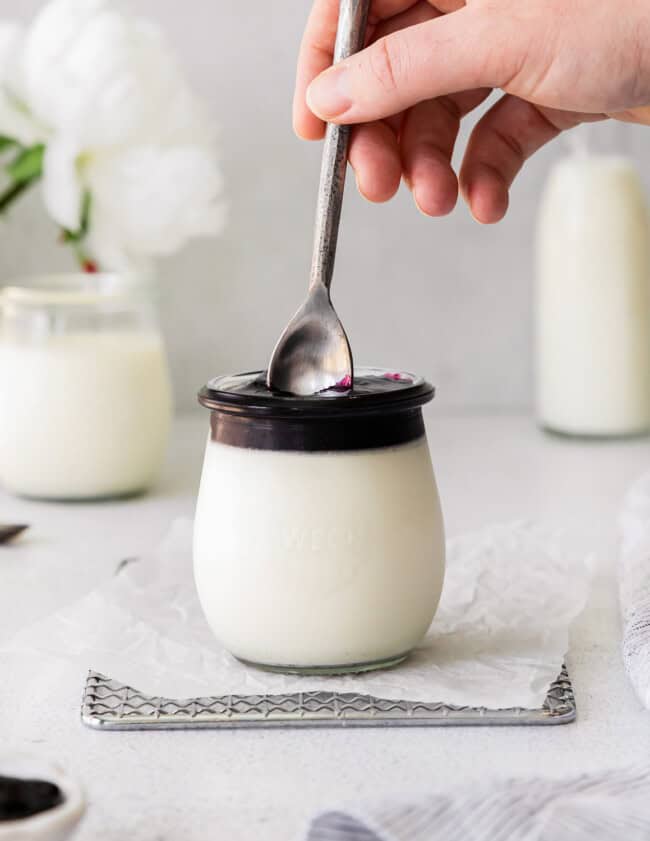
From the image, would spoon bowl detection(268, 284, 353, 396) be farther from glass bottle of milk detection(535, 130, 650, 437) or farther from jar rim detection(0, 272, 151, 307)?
glass bottle of milk detection(535, 130, 650, 437)

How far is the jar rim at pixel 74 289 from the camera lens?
103 centimetres

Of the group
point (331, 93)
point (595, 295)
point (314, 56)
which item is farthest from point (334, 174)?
point (595, 295)

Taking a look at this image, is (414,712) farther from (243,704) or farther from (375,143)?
(375,143)

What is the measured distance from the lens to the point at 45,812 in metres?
0.41

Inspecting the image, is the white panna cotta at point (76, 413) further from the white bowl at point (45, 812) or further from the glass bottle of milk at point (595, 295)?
the white bowl at point (45, 812)

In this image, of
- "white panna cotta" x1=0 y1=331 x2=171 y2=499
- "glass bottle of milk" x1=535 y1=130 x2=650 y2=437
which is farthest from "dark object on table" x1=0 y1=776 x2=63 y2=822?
"glass bottle of milk" x1=535 y1=130 x2=650 y2=437

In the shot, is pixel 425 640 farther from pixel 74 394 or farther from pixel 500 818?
pixel 74 394

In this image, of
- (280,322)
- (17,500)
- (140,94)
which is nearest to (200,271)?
(280,322)

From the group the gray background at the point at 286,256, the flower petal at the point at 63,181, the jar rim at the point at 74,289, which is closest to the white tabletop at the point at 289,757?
the jar rim at the point at 74,289

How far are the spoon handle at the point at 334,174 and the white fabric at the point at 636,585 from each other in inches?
9.3

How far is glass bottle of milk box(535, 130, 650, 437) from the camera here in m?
1.24

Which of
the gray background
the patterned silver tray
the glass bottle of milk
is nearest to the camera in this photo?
the patterned silver tray

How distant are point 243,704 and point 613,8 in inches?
14.6

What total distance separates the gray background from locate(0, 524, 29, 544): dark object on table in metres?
0.52
